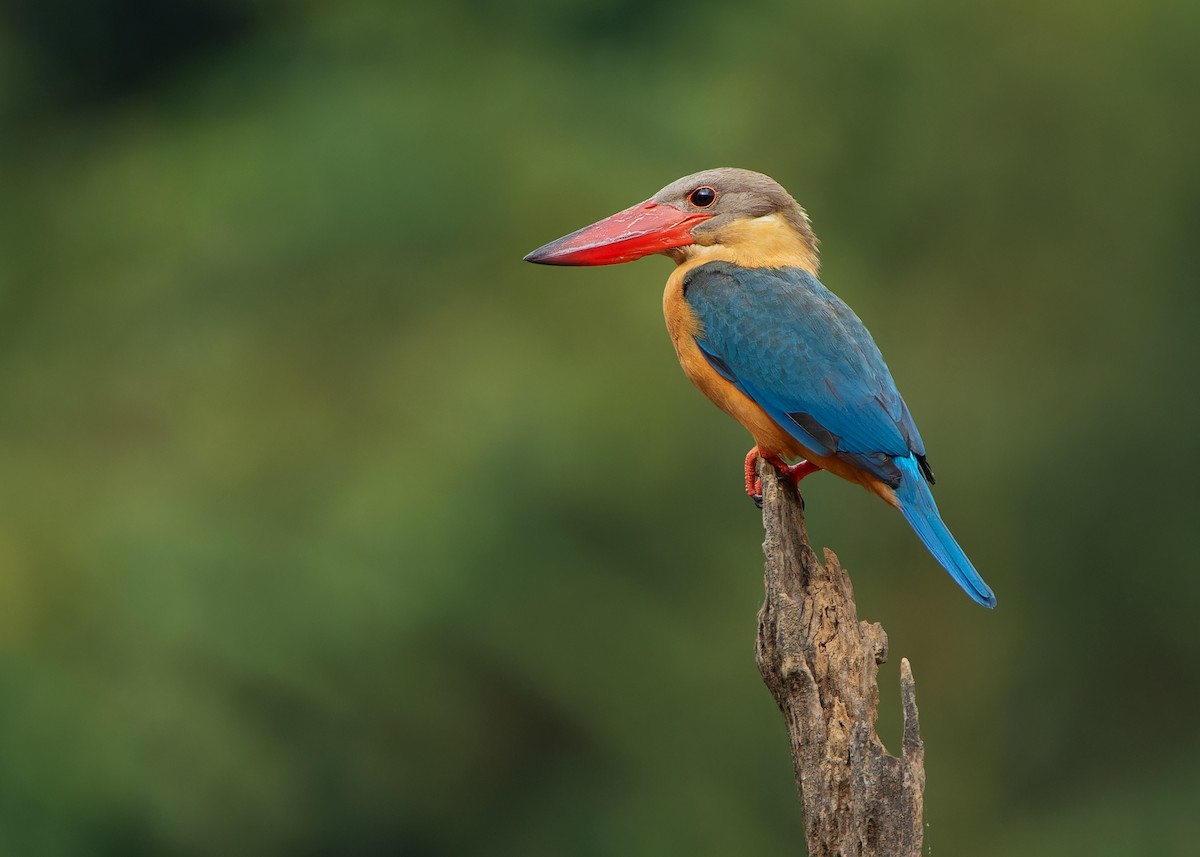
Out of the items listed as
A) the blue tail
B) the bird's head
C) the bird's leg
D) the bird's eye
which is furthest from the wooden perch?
the bird's eye

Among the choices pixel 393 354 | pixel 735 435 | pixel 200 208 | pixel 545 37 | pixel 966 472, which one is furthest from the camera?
pixel 545 37

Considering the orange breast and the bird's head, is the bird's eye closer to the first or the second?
the bird's head

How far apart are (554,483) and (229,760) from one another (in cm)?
233

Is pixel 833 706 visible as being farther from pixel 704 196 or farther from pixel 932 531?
pixel 704 196

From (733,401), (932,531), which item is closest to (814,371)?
(733,401)

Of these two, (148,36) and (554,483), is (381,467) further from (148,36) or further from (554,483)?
(148,36)

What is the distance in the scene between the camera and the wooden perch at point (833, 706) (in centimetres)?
355

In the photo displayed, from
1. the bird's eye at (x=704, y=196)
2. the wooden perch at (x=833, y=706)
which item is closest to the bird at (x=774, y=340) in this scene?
the bird's eye at (x=704, y=196)

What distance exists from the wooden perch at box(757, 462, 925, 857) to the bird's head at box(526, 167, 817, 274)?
1.30 metres

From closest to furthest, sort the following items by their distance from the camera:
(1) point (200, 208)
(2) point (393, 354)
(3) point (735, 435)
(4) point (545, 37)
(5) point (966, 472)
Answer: (3) point (735, 435) → (5) point (966, 472) → (2) point (393, 354) → (1) point (200, 208) → (4) point (545, 37)

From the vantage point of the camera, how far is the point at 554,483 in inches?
346

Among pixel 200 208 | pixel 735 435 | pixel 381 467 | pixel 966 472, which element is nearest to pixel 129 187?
pixel 200 208

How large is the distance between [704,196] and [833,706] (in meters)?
1.98

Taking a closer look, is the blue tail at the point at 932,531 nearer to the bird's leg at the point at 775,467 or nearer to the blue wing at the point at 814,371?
the blue wing at the point at 814,371
